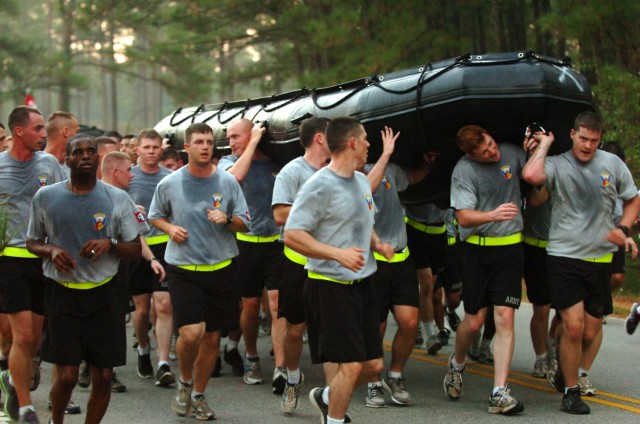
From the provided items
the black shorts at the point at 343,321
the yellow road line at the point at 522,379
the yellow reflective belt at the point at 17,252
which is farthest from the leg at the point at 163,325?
the black shorts at the point at 343,321

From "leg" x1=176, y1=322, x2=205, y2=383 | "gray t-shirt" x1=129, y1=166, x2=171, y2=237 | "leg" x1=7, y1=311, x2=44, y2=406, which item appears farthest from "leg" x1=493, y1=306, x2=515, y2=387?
"gray t-shirt" x1=129, y1=166, x2=171, y2=237

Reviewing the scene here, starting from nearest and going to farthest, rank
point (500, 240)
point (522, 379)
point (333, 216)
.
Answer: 1. point (333, 216)
2. point (500, 240)
3. point (522, 379)

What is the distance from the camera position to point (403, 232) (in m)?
8.92

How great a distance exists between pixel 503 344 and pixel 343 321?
1.81 m

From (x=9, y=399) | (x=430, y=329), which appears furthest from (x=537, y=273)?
(x=9, y=399)

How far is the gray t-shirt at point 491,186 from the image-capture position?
8414 mm

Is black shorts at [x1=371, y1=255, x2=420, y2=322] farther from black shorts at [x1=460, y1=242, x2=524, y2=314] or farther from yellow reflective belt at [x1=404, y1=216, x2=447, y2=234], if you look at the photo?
yellow reflective belt at [x1=404, y1=216, x2=447, y2=234]

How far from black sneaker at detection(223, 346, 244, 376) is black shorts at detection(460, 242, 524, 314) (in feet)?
8.87

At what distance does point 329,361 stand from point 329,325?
243 millimetres

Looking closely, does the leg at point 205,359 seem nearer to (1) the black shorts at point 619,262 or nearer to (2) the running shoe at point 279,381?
(2) the running shoe at point 279,381

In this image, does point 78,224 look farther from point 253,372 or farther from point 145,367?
point 145,367

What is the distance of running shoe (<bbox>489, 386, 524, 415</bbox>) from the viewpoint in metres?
8.01

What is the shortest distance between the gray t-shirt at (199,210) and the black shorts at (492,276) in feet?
5.99

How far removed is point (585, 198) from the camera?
26.8 ft
